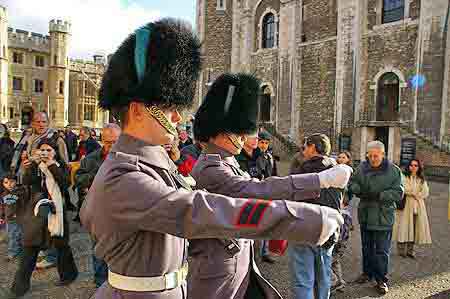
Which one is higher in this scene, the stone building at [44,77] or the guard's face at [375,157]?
the stone building at [44,77]

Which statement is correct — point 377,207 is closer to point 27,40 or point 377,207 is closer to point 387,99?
point 387,99

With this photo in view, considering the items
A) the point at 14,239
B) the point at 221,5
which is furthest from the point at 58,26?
the point at 14,239

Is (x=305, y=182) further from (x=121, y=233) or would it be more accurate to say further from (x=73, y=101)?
(x=73, y=101)

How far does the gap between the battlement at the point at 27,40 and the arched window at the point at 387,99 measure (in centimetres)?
3790

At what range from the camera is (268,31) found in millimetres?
23000

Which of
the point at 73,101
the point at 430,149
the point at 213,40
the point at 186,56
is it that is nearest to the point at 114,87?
the point at 186,56

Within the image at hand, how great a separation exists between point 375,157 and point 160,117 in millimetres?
3642

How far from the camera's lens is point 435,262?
5465mm

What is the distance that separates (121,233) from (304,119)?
20.1 metres

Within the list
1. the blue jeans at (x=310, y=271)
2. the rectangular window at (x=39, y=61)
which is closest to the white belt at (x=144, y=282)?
the blue jeans at (x=310, y=271)

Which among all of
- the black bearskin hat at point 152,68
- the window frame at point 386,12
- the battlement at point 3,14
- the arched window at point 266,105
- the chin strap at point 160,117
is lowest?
the chin strap at point 160,117

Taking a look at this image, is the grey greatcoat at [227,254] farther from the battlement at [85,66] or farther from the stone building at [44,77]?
the battlement at [85,66]

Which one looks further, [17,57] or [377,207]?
[17,57]

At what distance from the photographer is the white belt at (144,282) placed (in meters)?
1.43
